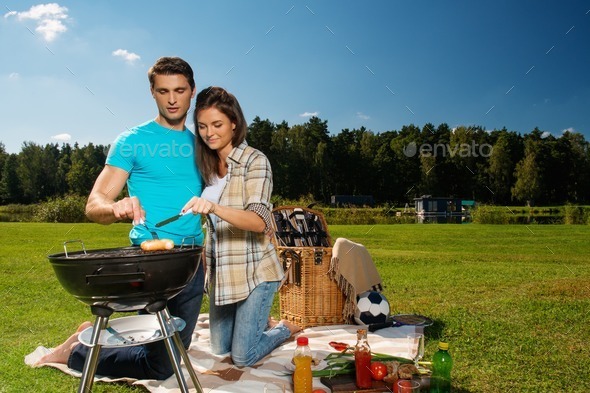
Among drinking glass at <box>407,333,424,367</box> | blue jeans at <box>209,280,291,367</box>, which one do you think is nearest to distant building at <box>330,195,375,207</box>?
drinking glass at <box>407,333,424,367</box>

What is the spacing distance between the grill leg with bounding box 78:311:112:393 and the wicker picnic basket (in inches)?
96.6

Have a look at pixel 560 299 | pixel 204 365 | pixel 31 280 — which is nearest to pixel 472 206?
pixel 560 299

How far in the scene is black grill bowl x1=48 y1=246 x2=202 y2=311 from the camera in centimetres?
175

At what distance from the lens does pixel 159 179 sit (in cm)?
279

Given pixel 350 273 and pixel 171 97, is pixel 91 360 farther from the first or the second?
pixel 350 273

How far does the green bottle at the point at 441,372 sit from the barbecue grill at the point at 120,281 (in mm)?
1358

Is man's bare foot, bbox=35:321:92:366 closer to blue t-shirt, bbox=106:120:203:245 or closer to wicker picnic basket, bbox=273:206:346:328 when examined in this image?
blue t-shirt, bbox=106:120:203:245

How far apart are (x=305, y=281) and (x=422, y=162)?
20.3 feet

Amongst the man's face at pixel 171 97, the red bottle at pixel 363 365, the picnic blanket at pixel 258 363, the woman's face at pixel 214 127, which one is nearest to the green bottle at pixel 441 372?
the red bottle at pixel 363 365

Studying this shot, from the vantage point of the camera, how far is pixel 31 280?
7.14 metres

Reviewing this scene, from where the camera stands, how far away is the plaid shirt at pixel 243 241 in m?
2.81

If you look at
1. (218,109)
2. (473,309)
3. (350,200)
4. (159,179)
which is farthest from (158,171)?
(350,200)

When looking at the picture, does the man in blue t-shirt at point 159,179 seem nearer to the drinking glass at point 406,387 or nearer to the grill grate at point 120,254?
the grill grate at point 120,254

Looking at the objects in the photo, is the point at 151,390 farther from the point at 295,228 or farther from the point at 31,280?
the point at 31,280
